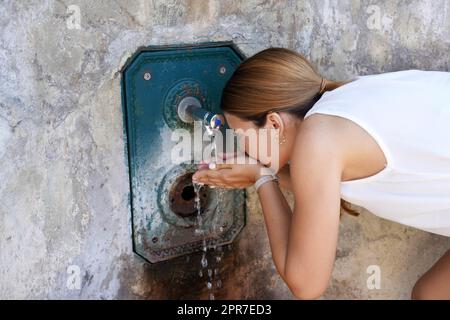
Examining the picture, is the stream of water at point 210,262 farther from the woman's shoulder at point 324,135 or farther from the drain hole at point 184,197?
the woman's shoulder at point 324,135

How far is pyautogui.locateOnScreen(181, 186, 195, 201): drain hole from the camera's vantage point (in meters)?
1.83

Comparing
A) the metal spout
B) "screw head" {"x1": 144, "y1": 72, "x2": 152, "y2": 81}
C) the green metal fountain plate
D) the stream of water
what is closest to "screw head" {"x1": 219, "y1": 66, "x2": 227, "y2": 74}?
the green metal fountain plate

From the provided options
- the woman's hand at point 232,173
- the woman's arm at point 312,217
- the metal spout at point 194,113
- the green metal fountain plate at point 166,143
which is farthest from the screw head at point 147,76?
the woman's arm at point 312,217

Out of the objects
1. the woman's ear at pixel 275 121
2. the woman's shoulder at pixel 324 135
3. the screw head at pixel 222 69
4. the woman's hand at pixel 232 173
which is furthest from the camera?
the screw head at pixel 222 69

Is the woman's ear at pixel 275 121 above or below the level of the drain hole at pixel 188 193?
above

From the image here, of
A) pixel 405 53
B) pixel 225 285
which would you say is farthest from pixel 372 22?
pixel 225 285

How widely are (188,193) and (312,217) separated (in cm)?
57

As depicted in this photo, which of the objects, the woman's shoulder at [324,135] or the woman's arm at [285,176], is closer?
the woman's shoulder at [324,135]

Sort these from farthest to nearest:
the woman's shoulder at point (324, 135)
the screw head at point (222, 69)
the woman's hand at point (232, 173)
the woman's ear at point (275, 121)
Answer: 1. the screw head at point (222, 69)
2. the woman's hand at point (232, 173)
3. the woman's ear at point (275, 121)
4. the woman's shoulder at point (324, 135)

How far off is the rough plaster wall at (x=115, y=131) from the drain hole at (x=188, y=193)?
175mm

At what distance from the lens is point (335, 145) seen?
1312 mm

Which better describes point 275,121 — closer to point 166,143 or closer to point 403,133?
point 403,133

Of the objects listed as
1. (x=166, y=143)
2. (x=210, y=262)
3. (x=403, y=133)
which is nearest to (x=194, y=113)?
(x=166, y=143)

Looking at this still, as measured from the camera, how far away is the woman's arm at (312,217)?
4.30 feet
